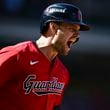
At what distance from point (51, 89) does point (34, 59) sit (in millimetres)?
212

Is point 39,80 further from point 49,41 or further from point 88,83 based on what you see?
point 88,83

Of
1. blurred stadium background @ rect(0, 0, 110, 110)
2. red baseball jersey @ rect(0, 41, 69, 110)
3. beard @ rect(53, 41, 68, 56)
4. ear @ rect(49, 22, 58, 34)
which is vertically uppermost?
ear @ rect(49, 22, 58, 34)

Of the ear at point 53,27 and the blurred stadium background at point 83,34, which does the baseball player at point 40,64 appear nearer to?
the ear at point 53,27

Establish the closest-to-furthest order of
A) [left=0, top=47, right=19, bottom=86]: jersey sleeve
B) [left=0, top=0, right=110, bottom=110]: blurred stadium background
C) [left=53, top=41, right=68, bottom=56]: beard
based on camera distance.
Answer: [left=0, top=47, right=19, bottom=86]: jersey sleeve
[left=53, top=41, right=68, bottom=56]: beard
[left=0, top=0, right=110, bottom=110]: blurred stadium background

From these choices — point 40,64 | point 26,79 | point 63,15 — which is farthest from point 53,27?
point 26,79

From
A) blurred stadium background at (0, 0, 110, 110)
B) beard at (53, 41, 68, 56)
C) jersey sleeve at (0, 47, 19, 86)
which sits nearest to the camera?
jersey sleeve at (0, 47, 19, 86)

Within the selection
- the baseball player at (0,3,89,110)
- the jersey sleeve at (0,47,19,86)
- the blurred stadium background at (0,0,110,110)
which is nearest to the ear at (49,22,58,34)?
the baseball player at (0,3,89,110)

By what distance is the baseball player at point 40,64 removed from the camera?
8.37 ft

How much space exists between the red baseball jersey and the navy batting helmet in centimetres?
16

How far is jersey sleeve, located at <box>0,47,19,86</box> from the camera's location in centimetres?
251

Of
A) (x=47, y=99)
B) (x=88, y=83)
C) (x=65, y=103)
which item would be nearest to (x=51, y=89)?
(x=47, y=99)

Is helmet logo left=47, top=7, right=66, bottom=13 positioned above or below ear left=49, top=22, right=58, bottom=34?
above

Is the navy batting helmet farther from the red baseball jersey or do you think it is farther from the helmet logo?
the red baseball jersey

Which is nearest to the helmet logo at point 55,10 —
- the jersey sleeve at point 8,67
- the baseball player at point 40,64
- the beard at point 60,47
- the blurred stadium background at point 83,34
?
the baseball player at point 40,64
